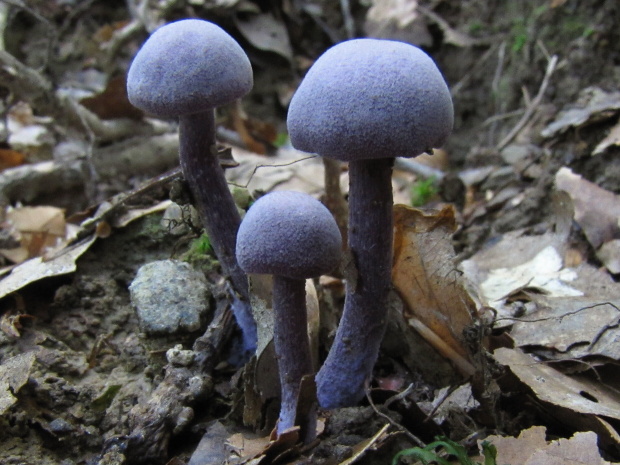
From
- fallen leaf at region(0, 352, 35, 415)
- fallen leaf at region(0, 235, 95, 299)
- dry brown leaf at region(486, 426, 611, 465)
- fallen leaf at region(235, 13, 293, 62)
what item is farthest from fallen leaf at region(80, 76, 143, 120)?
dry brown leaf at region(486, 426, 611, 465)

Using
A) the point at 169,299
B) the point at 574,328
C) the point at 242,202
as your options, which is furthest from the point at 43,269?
the point at 574,328

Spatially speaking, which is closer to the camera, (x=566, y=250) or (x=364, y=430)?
(x=364, y=430)

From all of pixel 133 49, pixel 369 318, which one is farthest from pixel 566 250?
pixel 133 49

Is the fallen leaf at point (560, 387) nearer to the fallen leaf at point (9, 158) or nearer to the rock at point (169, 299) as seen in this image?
the rock at point (169, 299)

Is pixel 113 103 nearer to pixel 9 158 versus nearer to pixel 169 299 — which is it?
pixel 9 158

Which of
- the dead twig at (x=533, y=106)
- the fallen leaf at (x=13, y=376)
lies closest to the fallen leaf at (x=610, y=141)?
the dead twig at (x=533, y=106)

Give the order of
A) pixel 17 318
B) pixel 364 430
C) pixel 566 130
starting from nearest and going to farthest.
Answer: pixel 364 430, pixel 17 318, pixel 566 130

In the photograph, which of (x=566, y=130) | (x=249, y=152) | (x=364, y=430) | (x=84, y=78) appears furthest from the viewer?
(x=84, y=78)

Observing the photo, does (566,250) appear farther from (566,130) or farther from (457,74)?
(457,74)
